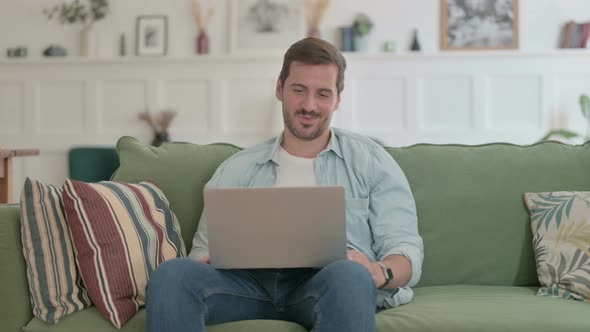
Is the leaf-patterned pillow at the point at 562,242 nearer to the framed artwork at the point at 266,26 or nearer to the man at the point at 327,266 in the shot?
the man at the point at 327,266

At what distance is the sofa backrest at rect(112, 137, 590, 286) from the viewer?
6.91 feet

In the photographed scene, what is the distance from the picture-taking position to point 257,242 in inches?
62.9

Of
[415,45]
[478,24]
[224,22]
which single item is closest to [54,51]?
[224,22]

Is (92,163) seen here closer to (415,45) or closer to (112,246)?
(415,45)

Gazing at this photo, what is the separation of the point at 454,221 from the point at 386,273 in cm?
48

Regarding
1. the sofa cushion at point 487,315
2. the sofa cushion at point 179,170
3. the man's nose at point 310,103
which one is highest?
the man's nose at point 310,103

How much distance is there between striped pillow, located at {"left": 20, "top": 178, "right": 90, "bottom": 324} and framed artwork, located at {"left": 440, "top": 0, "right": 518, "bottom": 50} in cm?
432

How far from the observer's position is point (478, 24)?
219 inches

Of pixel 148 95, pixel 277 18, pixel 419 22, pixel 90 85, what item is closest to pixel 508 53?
pixel 419 22

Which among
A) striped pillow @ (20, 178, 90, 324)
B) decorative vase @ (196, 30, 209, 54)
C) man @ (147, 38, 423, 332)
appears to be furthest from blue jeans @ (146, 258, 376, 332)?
decorative vase @ (196, 30, 209, 54)

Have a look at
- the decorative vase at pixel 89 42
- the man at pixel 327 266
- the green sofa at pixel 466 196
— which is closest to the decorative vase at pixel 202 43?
the decorative vase at pixel 89 42

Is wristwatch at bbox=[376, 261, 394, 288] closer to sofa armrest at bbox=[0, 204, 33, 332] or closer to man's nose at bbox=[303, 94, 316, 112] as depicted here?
man's nose at bbox=[303, 94, 316, 112]

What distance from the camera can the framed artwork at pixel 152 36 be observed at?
5.75 m

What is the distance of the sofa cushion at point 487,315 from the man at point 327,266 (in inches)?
2.7
